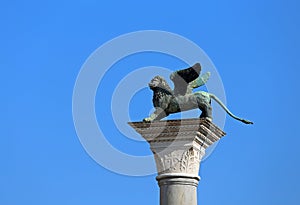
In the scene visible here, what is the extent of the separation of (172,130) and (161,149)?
496mm

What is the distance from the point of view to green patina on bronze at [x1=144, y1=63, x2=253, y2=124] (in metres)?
14.4

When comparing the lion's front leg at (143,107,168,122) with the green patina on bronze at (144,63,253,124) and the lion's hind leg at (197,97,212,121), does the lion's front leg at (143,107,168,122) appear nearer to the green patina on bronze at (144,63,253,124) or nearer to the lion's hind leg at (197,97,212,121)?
the green patina on bronze at (144,63,253,124)

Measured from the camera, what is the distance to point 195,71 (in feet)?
47.9

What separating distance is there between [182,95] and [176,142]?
1241 mm

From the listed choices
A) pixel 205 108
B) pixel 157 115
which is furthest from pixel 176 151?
pixel 205 108

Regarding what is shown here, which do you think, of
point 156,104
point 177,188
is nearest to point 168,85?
point 156,104

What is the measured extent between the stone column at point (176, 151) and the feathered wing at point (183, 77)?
116 cm

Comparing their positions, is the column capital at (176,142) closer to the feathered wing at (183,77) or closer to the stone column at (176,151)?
the stone column at (176,151)

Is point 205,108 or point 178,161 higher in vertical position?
point 205,108

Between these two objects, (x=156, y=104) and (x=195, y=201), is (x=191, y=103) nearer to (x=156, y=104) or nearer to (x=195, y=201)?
(x=156, y=104)

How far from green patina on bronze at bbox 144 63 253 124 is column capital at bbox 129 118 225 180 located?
35 centimetres

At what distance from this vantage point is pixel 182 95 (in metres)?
14.6

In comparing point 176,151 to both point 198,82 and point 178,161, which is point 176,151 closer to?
point 178,161

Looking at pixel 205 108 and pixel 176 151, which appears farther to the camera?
pixel 205 108
